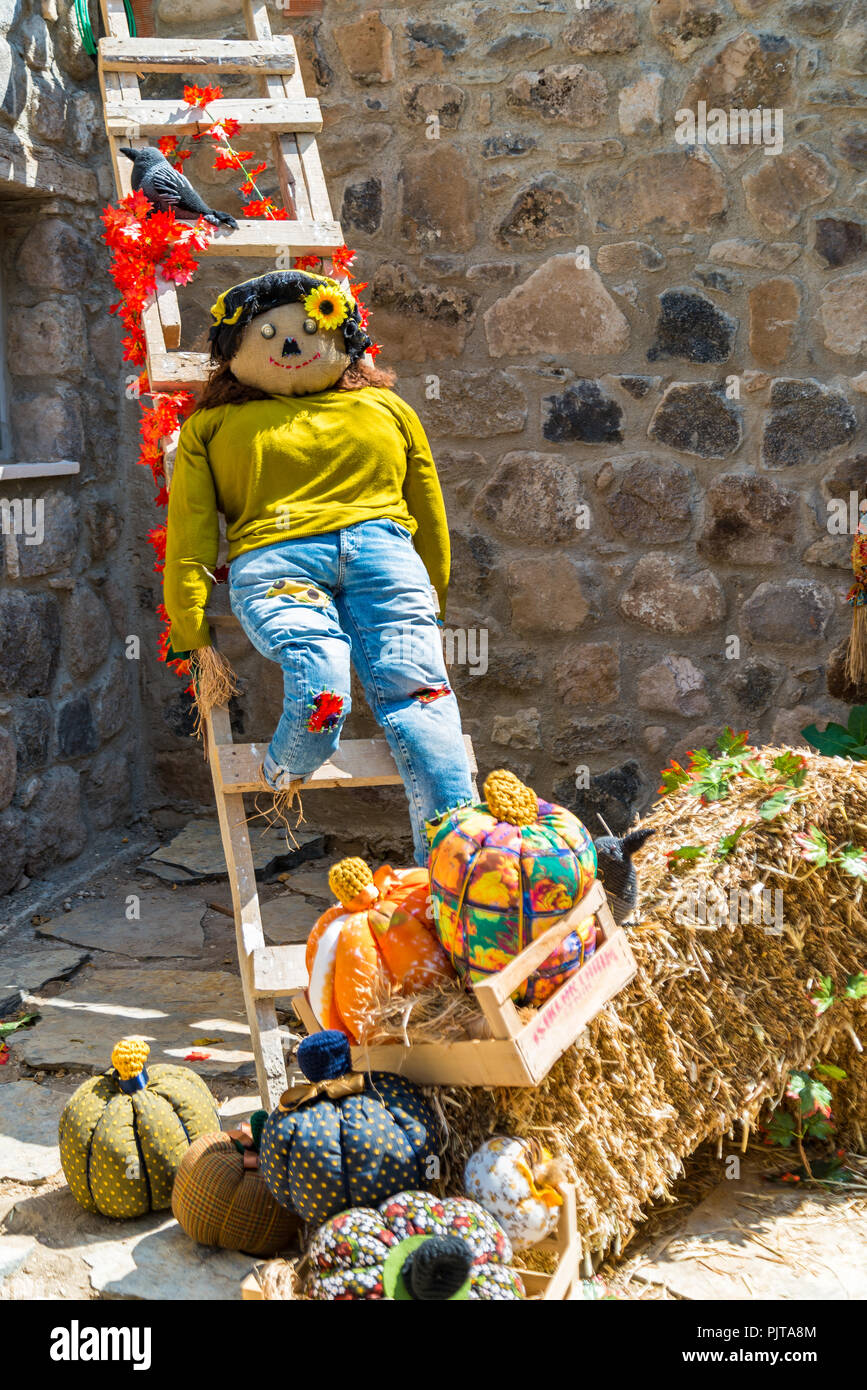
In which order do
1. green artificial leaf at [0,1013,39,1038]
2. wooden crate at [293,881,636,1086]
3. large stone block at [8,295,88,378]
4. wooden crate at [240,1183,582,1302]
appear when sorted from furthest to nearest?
large stone block at [8,295,88,378] < green artificial leaf at [0,1013,39,1038] < wooden crate at [293,881,636,1086] < wooden crate at [240,1183,582,1302]

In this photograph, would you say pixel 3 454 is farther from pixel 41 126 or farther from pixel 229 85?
pixel 229 85

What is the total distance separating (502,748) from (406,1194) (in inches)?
86.7

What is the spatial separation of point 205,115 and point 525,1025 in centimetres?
244

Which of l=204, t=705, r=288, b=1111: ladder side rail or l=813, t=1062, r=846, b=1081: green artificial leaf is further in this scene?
l=204, t=705, r=288, b=1111: ladder side rail

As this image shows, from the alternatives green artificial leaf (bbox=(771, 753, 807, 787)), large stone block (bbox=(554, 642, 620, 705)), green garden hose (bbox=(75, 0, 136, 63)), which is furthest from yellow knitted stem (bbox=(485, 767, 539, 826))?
green garden hose (bbox=(75, 0, 136, 63))

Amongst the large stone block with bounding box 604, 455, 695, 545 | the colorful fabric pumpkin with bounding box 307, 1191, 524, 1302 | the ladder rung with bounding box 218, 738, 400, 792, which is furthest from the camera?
the large stone block with bounding box 604, 455, 695, 545

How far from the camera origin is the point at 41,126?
362 cm

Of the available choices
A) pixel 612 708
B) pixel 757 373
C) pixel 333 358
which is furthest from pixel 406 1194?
pixel 757 373

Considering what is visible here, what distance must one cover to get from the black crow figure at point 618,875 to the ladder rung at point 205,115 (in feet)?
6.79

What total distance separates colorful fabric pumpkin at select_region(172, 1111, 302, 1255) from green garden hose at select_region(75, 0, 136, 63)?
3082 millimetres

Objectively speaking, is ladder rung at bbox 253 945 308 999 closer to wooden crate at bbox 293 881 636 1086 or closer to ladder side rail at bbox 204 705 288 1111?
ladder side rail at bbox 204 705 288 1111

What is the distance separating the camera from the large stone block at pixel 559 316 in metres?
3.66

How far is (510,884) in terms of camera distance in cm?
197

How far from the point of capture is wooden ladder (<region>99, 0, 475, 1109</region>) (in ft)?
8.40
